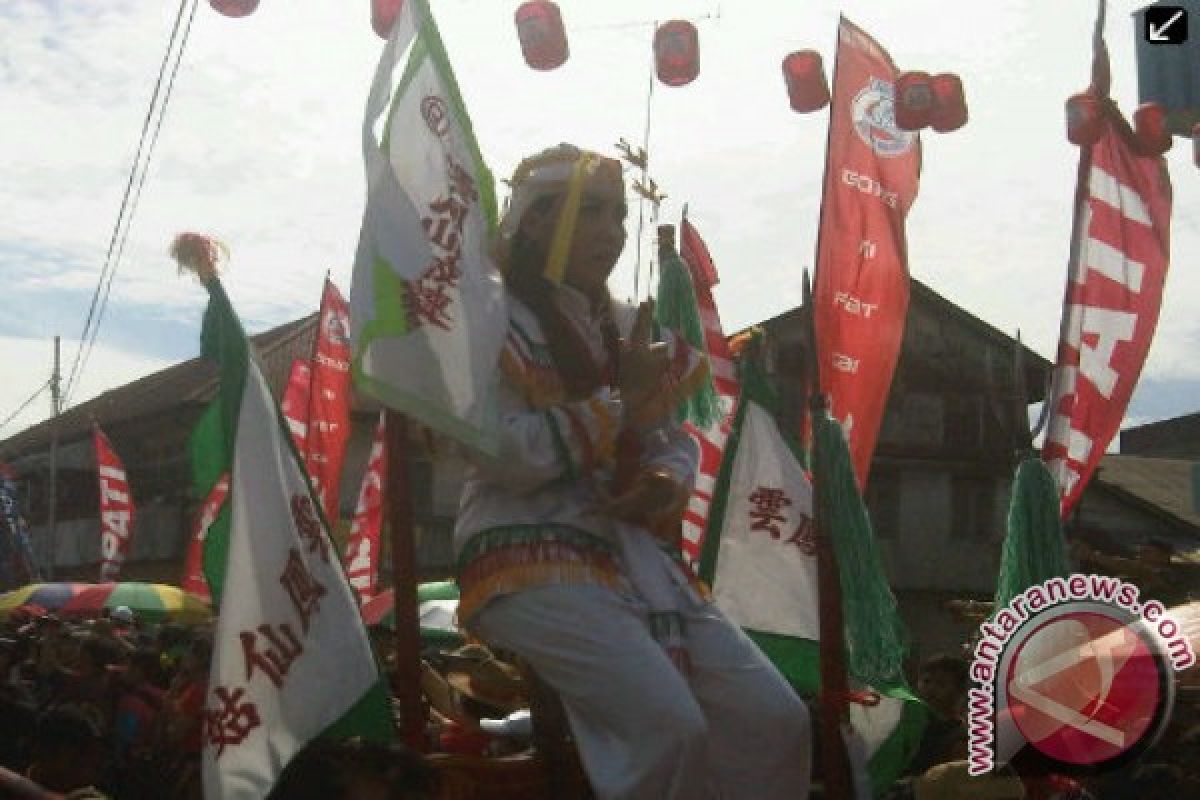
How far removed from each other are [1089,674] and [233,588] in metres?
2.25

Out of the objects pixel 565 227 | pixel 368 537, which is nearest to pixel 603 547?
pixel 565 227

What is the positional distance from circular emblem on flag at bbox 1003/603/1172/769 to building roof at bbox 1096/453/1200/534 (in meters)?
27.3

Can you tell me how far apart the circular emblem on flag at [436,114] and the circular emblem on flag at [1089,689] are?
2045 millimetres

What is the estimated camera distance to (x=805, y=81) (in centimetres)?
922

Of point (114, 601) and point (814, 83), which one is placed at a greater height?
point (814, 83)

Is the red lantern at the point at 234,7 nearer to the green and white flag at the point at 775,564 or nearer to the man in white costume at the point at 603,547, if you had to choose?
the green and white flag at the point at 775,564

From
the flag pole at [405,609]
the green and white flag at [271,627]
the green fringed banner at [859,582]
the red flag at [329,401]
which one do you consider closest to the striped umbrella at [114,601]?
the red flag at [329,401]

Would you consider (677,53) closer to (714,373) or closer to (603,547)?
(714,373)

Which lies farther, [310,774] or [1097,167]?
[1097,167]

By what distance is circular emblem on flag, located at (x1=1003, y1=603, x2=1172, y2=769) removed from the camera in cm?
393

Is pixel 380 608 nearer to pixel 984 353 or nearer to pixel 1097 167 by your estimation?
pixel 1097 167

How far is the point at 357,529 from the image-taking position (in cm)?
1259

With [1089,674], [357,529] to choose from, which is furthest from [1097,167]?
[357,529]

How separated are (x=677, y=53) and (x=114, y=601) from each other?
8.75 m
